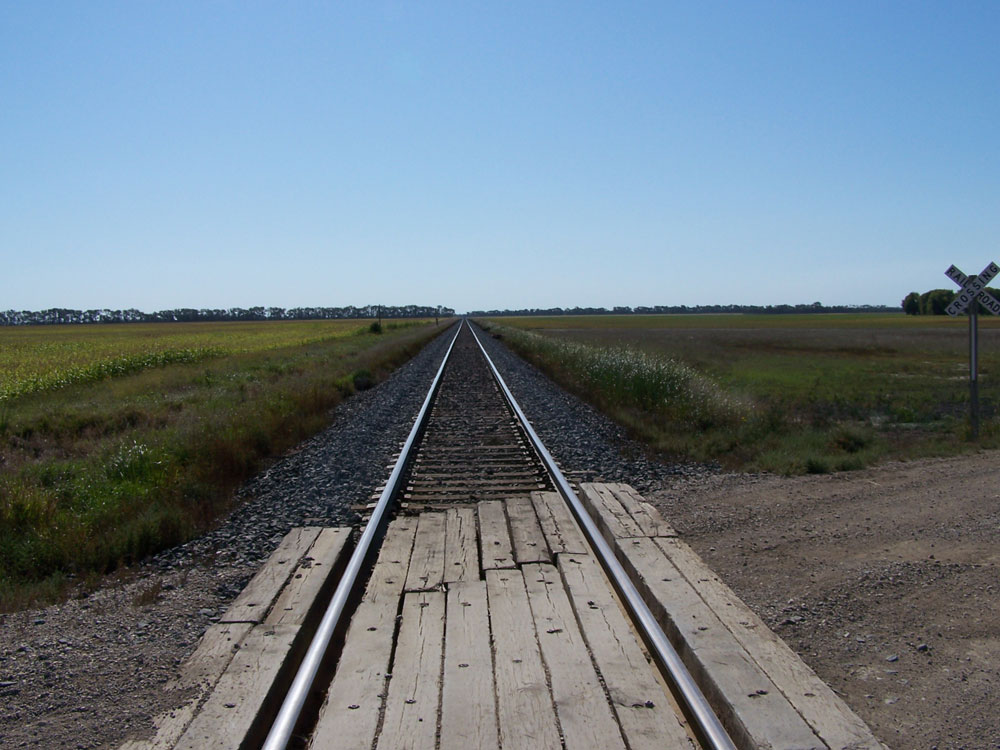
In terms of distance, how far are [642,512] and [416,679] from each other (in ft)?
9.57

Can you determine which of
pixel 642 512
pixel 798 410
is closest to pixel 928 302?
pixel 798 410

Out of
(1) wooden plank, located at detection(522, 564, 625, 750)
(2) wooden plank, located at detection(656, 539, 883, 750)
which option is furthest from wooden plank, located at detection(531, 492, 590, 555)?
(2) wooden plank, located at detection(656, 539, 883, 750)

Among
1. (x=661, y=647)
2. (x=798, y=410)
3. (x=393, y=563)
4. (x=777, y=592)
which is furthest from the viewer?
(x=798, y=410)

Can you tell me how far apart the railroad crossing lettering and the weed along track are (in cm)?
683

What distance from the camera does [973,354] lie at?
1062cm

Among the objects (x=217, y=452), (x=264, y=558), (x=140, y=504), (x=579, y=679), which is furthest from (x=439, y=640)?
(x=217, y=452)

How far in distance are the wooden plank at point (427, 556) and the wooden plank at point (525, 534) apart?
1.70 ft

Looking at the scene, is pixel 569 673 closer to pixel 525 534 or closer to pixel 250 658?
pixel 250 658

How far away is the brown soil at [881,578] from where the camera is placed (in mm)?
3348

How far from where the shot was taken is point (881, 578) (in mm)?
4754

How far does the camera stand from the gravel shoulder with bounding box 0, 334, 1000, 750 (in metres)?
3.30

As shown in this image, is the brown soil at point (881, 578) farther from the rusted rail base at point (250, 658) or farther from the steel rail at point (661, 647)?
the rusted rail base at point (250, 658)

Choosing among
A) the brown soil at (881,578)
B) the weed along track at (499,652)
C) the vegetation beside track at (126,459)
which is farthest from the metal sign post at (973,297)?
the vegetation beside track at (126,459)

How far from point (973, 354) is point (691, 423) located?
152 inches
